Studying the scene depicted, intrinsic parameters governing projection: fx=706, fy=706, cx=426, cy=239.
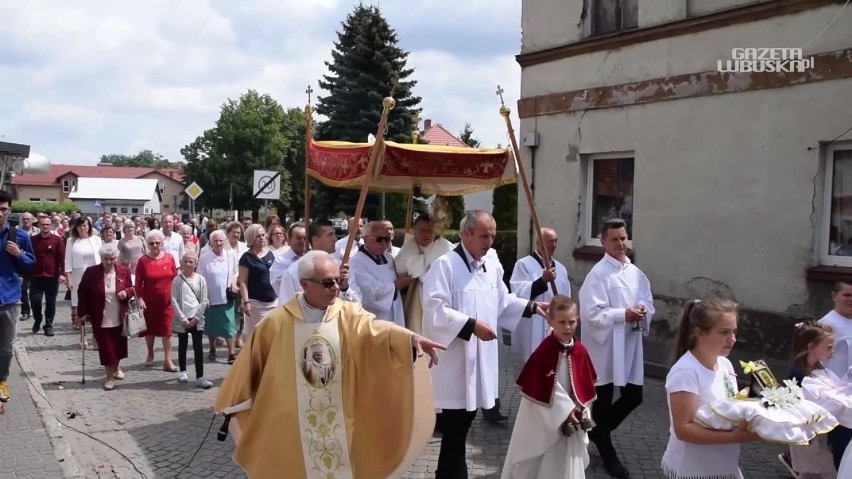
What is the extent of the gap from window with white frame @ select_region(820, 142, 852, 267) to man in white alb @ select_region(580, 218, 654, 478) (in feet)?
9.39

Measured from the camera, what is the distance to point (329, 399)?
3.93 meters

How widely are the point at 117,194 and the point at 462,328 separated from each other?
89034mm

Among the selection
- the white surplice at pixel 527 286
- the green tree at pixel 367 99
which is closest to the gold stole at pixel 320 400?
the white surplice at pixel 527 286

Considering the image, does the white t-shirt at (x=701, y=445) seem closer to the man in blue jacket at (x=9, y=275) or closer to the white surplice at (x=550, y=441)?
the white surplice at (x=550, y=441)

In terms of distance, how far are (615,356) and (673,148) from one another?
158 inches

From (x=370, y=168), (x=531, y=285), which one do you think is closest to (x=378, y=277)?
(x=370, y=168)

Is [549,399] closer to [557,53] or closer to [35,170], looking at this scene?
[557,53]

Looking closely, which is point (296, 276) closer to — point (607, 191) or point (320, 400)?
point (320, 400)

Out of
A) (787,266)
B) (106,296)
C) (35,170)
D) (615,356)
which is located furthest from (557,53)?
(35,170)

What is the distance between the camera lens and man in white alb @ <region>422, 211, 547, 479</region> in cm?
472

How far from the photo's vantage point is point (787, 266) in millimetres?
7434

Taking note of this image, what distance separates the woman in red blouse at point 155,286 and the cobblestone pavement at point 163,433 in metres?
0.65

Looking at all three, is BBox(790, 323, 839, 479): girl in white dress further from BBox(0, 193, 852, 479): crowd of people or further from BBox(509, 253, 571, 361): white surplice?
BBox(509, 253, 571, 361): white surplice

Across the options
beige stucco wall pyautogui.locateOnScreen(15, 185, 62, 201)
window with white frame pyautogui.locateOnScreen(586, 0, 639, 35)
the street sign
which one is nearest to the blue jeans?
window with white frame pyautogui.locateOnScreen(586, 0, 639, 35)
